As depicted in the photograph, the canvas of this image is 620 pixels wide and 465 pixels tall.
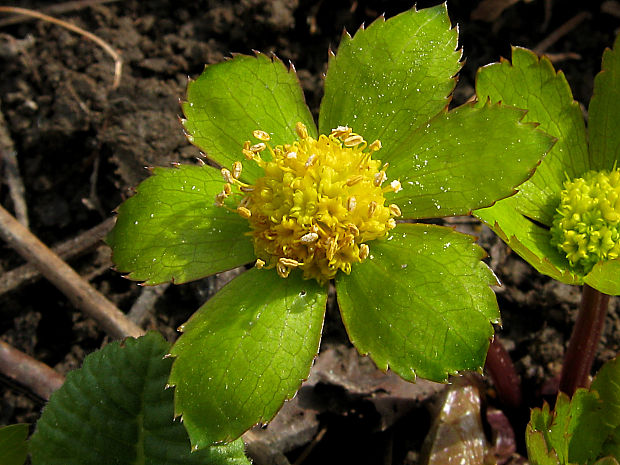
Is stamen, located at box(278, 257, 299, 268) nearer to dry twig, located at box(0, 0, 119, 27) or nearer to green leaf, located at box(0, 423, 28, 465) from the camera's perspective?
green leaf, located at box(0, 423, 28, 465)

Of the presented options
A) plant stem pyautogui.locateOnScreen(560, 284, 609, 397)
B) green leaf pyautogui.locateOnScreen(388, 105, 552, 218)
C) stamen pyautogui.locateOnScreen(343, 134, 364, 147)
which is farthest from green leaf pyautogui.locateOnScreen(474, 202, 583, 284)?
stamen pyautogui.locateOnScreen(343, 134, 364, 147)

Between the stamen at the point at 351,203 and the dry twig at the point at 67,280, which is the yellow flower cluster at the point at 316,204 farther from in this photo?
the dry twig at the point at 67,280

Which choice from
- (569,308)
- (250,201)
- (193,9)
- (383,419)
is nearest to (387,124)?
(250,201)

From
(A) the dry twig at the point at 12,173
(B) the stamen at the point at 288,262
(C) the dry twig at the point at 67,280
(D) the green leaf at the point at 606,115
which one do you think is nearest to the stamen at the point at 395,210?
(B) the stamen at the point at 288,262

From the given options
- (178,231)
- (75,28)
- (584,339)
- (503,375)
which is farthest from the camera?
(75,28)

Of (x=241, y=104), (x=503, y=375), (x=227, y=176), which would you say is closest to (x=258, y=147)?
(x=227, y=176)

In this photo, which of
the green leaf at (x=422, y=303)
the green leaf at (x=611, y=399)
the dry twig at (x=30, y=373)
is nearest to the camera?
the green leaf at (x=422, y=303)

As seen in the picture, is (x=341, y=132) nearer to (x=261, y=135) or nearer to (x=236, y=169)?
(x=261, y=135)
